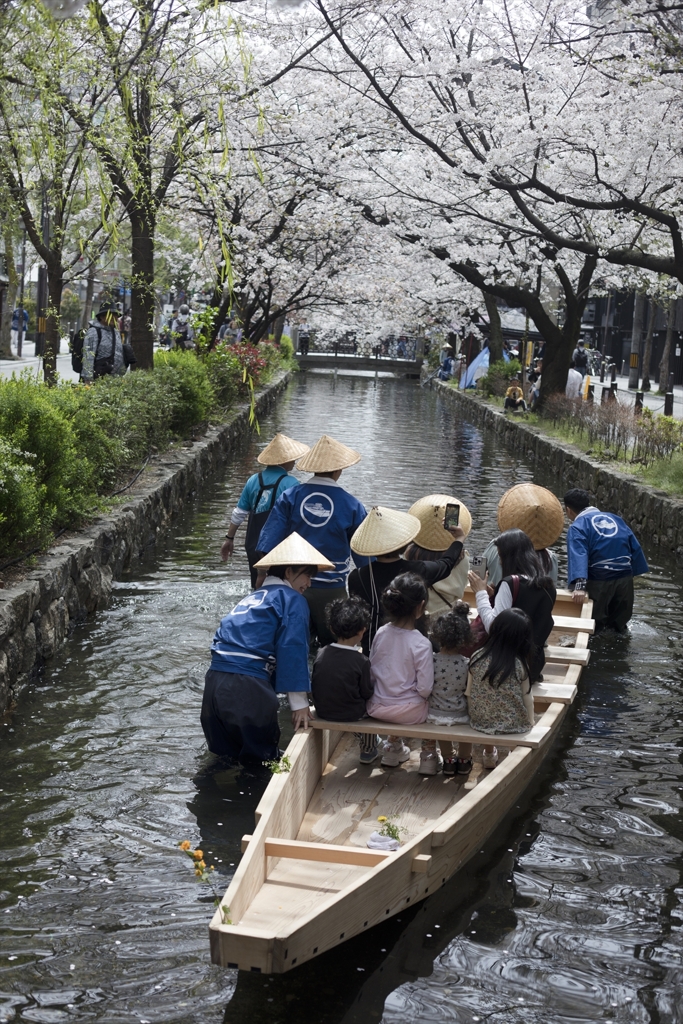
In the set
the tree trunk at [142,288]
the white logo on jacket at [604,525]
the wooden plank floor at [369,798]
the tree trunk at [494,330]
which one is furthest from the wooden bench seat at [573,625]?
the tree trunk at [494,330]

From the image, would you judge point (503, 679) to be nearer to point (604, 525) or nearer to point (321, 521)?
point (321, 521)

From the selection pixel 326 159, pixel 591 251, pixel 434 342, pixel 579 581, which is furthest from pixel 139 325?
pixel 434 342

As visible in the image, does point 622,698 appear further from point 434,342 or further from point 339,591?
point 434,342

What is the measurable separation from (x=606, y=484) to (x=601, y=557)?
7.88 meters

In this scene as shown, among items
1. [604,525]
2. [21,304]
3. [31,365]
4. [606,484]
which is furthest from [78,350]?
[604,525]

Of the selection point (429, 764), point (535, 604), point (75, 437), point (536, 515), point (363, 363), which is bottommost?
point (429, 764)

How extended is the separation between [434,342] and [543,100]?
37235 millimetres

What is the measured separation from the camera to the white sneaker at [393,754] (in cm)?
612

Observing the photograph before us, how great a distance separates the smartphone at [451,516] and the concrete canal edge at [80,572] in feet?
9.05

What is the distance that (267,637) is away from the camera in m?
6.06

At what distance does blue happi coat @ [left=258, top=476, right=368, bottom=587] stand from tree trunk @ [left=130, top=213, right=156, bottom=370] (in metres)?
8.99

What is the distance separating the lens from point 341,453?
7879 mm

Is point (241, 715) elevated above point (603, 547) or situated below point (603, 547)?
below

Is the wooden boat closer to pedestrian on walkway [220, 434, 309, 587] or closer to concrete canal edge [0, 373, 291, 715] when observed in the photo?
concrete canal edge [0, 373, 291, 715]
